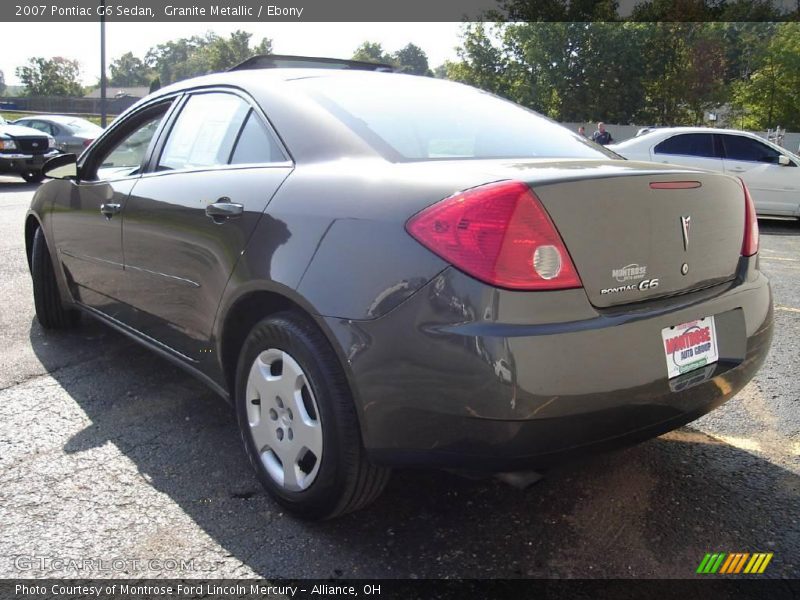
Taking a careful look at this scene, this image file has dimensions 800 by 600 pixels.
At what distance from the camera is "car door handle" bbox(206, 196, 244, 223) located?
251 cm

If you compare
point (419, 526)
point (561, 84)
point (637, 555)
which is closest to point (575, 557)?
point (637, 555)

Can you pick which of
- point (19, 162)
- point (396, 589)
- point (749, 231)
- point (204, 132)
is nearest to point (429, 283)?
point (396, 589)

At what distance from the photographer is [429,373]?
1881mm

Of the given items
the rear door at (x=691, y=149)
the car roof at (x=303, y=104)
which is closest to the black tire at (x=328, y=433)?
the car roof at (x=303, y=104)

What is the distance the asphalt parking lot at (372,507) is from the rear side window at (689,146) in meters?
8.61

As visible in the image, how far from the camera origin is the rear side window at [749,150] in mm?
11219

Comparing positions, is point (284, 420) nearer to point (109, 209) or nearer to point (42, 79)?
point (109, 209)

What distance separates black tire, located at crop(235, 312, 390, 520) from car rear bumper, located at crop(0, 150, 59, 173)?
14976 mm

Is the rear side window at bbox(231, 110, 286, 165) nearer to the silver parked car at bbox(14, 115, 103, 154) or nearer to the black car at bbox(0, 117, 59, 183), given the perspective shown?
the black car at bbox(0, 117, 59, 183)

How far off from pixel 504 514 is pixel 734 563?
731 mm

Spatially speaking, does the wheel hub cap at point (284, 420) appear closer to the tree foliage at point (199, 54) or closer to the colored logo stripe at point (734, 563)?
the colored logo stripe at point (734, 563)

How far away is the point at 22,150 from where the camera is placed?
15.2 m

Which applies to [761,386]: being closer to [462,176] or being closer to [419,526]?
[419,526]

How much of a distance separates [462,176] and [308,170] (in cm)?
60
